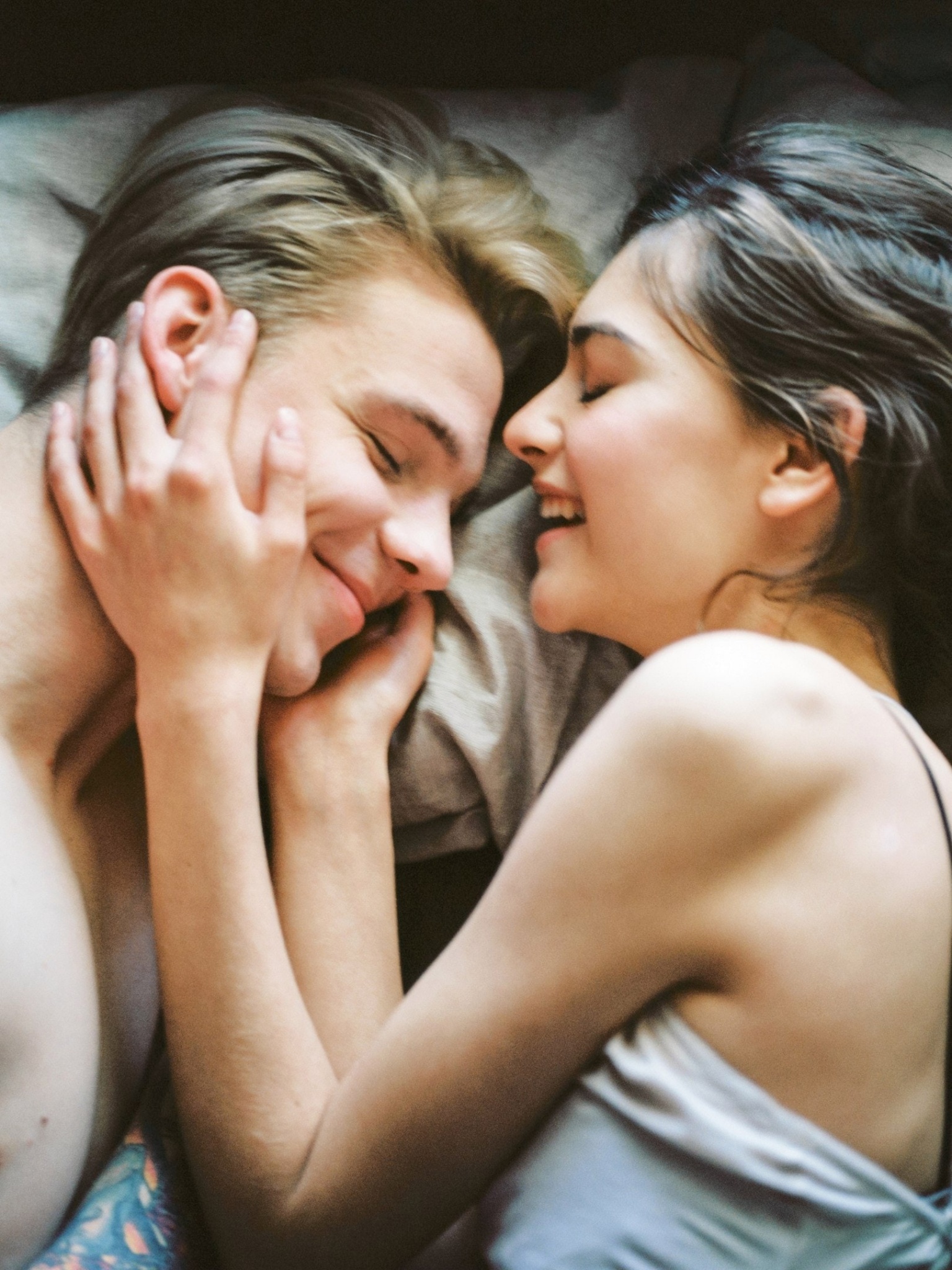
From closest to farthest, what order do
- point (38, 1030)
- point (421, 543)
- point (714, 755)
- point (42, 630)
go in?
point (714, 755)
point (38, 1030)
point (42, 630)
point (421, 543)

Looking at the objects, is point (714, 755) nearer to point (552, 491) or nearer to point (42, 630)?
point (552, 491)

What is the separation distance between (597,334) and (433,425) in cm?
19

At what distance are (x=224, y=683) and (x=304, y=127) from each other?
644 millimetres

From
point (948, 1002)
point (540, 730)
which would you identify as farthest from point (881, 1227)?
point (540, 730)

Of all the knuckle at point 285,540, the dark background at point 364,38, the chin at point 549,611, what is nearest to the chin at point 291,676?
the knuckle at point 285,540

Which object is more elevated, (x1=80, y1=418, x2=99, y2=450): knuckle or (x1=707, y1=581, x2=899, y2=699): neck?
(x1=80, y1=418, x2=99, y2=450): knuckle

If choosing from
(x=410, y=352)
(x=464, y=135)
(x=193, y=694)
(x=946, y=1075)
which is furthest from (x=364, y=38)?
(x=946, y=1075)

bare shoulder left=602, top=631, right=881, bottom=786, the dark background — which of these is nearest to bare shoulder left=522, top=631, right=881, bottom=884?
bare shoulder left=602, top=631, right=881, bottom=786

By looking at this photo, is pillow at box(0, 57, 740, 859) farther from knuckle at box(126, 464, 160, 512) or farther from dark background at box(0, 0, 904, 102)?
knuckle at box(126, 464, 160, 512)

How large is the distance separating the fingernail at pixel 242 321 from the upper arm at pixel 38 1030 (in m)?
0.47

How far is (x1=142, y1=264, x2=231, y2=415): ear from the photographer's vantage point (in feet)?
3.57

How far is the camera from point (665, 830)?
818 millimetres

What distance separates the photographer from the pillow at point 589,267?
1.25 m

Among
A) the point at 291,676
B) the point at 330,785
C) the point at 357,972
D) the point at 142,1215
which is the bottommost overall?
the point at 142,1215
